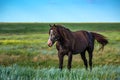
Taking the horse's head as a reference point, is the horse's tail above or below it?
below

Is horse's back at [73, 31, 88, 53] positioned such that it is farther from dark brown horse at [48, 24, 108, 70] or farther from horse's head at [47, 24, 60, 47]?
horse's head at [47, 24, 60, 47]

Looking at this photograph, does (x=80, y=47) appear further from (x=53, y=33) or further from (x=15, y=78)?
(x=15, y=78)

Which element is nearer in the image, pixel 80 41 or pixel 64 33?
pixel 64 33

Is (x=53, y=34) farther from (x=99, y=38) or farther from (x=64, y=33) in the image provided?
(x=99, y=38)

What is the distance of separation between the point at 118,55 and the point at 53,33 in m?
14.7

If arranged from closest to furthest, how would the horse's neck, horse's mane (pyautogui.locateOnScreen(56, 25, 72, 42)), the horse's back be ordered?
horse's mane (pyautogui.locateOnScreen(56, 25, 72, 42))
the horse's neck
the horse's back

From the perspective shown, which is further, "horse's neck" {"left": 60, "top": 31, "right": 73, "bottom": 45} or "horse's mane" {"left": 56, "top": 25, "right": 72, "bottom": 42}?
"horse's neck" {"left": 60, "top": 31, "right": 73, "bottom": 45}

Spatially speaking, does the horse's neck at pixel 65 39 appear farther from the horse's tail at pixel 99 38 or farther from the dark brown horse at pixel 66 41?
the horse's tail at pixel 99 38

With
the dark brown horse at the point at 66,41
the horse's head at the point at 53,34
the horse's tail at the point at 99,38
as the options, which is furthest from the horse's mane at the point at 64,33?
the horse's tail at the point at 99,38

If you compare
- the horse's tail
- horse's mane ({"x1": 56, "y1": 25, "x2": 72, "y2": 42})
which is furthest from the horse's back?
the horse's tail

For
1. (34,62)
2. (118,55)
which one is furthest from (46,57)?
(118,55)

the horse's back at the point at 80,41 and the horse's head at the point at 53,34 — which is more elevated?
the horse's head at the point at 53,34

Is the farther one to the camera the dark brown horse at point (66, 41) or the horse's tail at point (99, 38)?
the horse's tail at point (99, 38)

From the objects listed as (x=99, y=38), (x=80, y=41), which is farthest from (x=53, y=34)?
(x=99, y=38)
